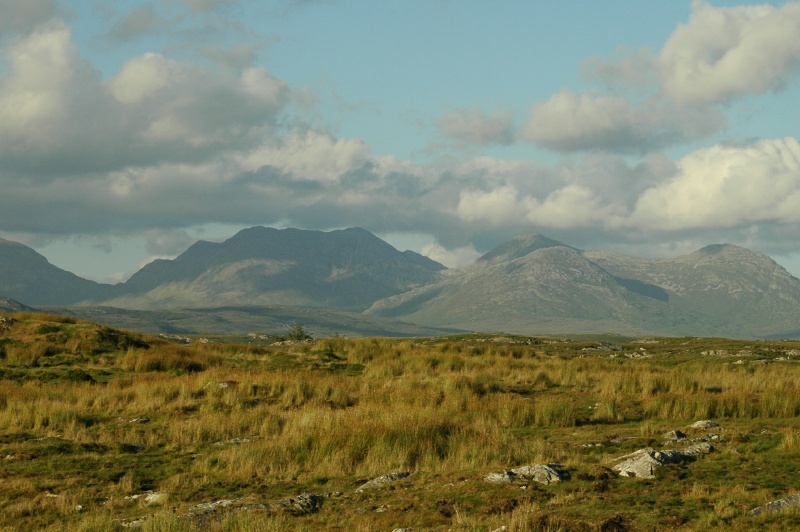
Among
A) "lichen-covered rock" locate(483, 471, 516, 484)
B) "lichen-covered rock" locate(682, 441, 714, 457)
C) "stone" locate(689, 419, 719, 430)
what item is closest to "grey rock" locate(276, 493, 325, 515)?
"lichen-covered rock" locate(483, 471, 516, 484)

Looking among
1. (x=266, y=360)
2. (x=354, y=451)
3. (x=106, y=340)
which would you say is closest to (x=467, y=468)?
(x=354, y=451)

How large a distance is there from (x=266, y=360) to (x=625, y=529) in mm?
26103

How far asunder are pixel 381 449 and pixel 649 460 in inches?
183

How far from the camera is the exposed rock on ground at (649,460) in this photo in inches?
464

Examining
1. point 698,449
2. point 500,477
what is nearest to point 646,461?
point 698,449

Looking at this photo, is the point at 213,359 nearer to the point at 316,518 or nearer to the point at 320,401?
the point at 320,401

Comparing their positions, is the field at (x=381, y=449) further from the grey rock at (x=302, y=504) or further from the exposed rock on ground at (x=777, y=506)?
the exposed rock on ground at (x=777, y=506)

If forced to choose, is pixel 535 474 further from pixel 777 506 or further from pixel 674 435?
pixel 674 435

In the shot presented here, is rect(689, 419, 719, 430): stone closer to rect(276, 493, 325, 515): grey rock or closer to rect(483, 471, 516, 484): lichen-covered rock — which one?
rect(483, 471, 516, 484): lichen-covered rock

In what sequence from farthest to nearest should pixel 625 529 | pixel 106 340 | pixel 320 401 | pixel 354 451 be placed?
pixel 106 340 → pixel 320 401 → pixel 354 451 → pixel 625 529

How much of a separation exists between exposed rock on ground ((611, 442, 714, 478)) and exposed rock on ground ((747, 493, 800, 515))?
2141 mm

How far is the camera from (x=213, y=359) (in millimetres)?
32750

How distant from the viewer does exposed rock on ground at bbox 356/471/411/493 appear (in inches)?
458

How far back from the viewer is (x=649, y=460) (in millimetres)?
12047
